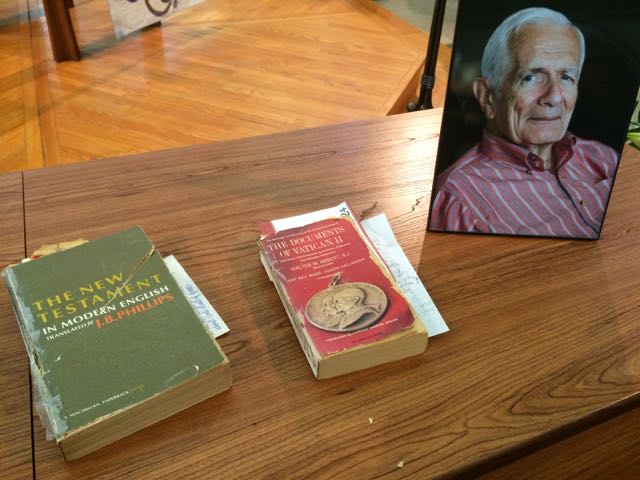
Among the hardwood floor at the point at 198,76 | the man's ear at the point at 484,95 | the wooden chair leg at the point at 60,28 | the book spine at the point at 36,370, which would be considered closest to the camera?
the book spine at the point at 36,370

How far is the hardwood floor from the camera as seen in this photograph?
1.86m

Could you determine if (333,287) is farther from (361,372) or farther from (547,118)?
(547,118)

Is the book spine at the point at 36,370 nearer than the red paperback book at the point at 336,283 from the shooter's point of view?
Yes

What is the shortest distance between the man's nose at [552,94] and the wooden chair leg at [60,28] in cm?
186

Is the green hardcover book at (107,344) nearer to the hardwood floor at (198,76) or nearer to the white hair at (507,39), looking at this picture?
the white hair at (507,39)

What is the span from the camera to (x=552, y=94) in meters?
0.79

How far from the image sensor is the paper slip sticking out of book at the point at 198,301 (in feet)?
2.45

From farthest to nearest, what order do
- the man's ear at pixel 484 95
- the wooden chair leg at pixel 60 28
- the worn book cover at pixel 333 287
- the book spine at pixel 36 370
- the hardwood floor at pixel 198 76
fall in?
1. the wooden chair leg at pixel 60 28
2. the hardwood floor at pixel 198 76
3. the man's ear at pixel 484 95
4. the worn book cover at pixel 333 287
5. the book spine at pixel 36 370

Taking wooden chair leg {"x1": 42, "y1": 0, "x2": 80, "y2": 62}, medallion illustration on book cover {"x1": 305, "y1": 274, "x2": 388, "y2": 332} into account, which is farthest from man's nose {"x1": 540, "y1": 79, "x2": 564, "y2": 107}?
wooden chair leg {"x1": 42, "y1": 0, "x2": 80, "y2": 62}

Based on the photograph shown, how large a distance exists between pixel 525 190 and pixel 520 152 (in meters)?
0.06

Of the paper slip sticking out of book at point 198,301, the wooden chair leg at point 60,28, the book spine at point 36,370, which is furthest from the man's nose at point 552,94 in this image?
the wooden chair leg at point 60,28

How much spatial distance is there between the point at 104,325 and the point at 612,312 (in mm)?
635

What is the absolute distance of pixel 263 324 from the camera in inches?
29.9

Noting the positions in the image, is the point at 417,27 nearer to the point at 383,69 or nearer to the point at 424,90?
the point at 383,69
